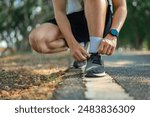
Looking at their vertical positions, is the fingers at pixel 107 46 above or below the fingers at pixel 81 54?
Answer: above

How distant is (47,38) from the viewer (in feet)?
17.4

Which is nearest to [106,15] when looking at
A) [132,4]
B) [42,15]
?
[42,15]

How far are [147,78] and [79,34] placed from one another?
2.84 ft

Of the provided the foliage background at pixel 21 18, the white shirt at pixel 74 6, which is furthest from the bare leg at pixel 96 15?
the foliage background at pixel 21 18

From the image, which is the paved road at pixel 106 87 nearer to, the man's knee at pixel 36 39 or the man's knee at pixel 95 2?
the man's knee at pixel 36 39

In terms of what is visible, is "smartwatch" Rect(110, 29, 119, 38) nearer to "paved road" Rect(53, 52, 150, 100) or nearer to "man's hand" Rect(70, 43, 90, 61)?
"man's hand" Rect(70, 43, 90, 61)

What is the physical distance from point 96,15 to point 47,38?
0.72m

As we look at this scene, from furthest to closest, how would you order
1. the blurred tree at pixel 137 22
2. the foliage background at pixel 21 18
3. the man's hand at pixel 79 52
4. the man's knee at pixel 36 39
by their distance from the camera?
the blurred tree at pixel 137 22 < the foliage background at pixel 21 18 < the man's knee at pixel 36 39 < the man's hand at pixel 79 52

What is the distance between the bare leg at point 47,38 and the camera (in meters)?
5.29

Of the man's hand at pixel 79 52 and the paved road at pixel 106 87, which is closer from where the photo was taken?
the paved road at pixel 106 87

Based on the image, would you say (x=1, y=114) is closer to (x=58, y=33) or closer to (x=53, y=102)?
(x=53, y=102)

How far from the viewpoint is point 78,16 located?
5.38 meters

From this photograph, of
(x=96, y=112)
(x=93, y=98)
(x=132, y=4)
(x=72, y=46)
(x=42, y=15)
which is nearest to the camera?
(x=96, y=112)

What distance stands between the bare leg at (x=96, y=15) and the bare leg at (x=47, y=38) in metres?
0.55
